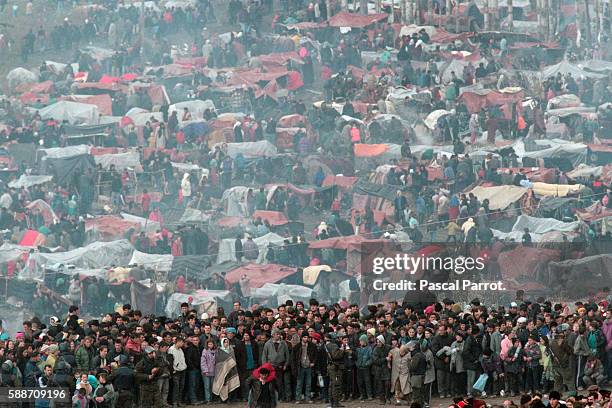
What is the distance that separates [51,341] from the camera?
3434 cm

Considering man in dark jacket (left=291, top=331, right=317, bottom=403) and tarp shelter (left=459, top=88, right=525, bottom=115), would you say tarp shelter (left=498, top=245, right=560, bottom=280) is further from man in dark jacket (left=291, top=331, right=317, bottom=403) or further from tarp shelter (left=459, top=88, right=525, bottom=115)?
man in dark jacket (left=291, top=331, right=317, bottom=403)

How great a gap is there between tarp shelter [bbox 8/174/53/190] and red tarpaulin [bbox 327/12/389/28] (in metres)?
18.7

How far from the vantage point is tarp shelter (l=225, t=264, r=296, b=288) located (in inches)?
2559

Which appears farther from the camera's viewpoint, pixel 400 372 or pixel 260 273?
pixel 260 273

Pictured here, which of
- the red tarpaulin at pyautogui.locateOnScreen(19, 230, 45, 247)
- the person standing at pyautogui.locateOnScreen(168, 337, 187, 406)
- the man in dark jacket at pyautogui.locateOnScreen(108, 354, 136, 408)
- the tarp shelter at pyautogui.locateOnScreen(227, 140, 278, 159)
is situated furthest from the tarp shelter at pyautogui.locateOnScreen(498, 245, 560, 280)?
the man in dark jacket at pyautogui.locateOnScreen(108, 354, 136, 408)

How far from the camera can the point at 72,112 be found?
81188 millimetres

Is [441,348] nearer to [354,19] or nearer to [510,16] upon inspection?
[354,19]

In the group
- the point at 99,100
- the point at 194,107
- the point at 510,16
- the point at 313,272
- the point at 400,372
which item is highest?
the point at 510,16

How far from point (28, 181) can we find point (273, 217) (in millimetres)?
10823

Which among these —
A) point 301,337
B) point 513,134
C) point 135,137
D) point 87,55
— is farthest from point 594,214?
point 301,337

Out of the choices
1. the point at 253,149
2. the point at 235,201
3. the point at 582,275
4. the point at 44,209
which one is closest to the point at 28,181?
the point at 44,209

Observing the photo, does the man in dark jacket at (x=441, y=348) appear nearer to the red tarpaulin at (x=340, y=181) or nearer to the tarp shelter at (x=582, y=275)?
the tarp shelter at (x=582, y=275)

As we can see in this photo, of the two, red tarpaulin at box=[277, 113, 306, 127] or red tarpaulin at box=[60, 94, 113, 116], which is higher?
red tarpaulin at box=[60, 94, 113, 116]

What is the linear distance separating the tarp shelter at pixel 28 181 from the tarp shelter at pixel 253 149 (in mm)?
8149
